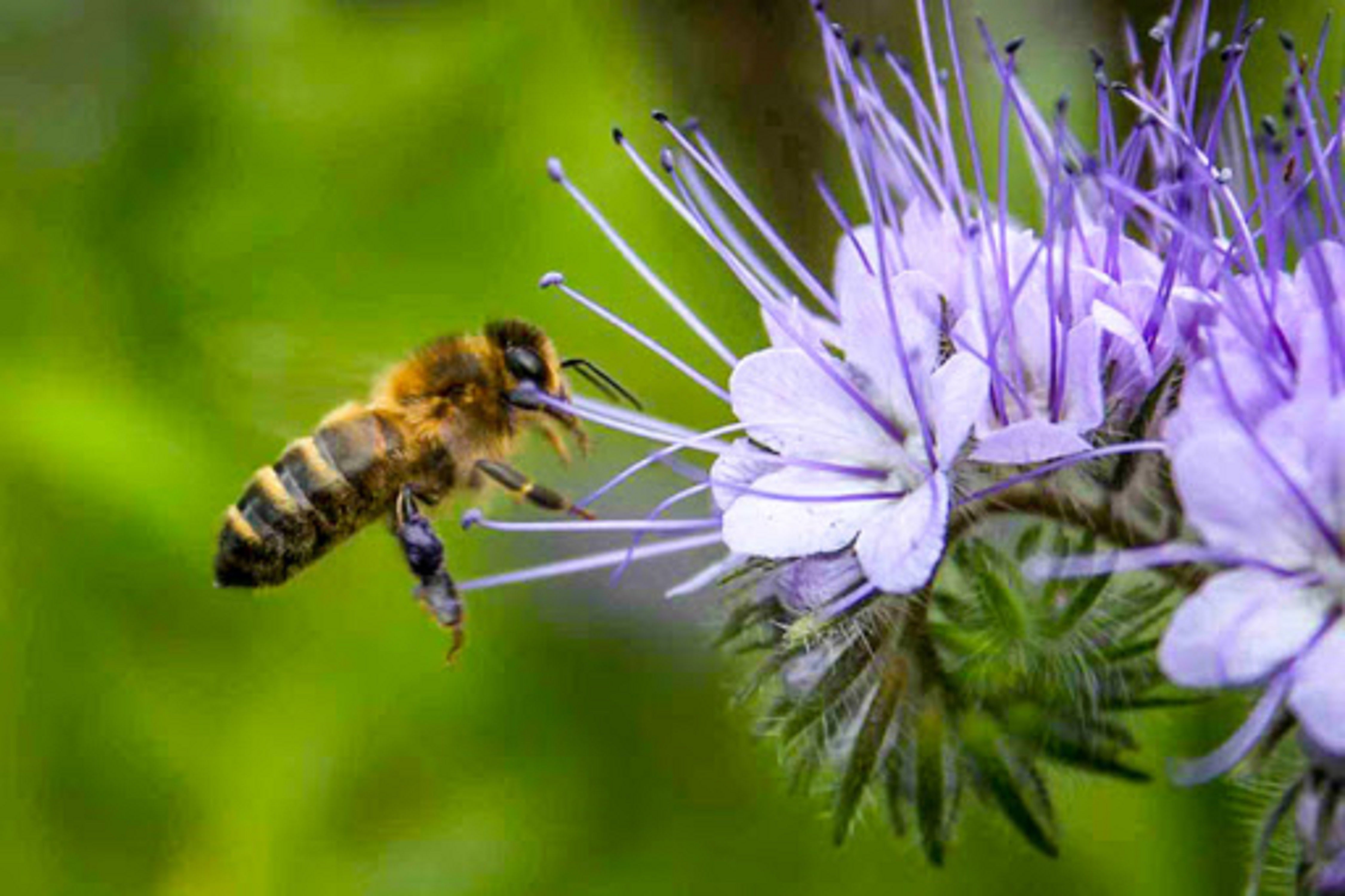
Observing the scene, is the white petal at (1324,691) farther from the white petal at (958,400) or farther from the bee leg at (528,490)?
the bee leg at (528,490)

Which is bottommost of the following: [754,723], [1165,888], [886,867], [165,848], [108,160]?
[1165,888]

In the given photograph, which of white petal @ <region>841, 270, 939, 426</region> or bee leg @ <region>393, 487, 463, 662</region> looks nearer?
white petal @ <region>841, 270, 939, 426</region>

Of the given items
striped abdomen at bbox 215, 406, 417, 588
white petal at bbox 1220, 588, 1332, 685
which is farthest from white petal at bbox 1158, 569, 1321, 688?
striped abdomen at bbox 215, 406, 417, 588

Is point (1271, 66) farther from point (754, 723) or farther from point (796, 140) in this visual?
point (754, 723)

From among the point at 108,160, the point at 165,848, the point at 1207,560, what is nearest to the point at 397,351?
the point at 108,160

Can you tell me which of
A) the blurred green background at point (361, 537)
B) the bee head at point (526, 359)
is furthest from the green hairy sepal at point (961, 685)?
the blurred green background at point (361, 537)

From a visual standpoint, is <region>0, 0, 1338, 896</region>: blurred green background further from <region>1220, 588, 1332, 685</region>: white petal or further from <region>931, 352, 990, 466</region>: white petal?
<region>1220, 588, 1332, 685</region>: white petal

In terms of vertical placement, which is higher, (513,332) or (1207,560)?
(513,332)
